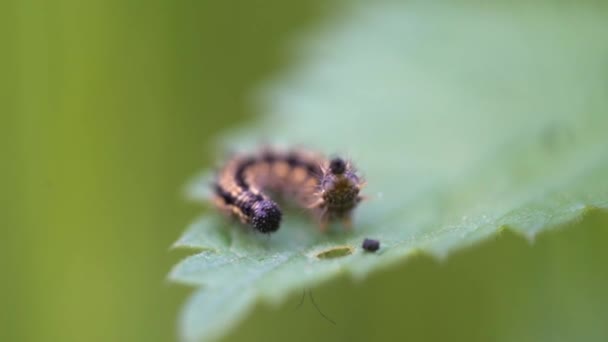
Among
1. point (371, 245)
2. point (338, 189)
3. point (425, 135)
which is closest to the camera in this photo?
point (371, 245)

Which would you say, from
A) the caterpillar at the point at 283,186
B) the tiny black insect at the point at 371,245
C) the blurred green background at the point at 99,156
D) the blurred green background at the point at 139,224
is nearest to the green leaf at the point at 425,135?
the tiny black insect at the point at 371,245

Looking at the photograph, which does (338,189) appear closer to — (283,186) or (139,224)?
(283,186)

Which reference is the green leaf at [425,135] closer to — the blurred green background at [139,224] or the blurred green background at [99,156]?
the blurred green background at [139,224]

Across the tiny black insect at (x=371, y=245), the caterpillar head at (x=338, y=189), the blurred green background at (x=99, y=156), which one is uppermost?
the blurred green background at (x=99, y=156)

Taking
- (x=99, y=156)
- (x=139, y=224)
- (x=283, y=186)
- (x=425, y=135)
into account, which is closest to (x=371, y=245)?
(x=283, y=186)

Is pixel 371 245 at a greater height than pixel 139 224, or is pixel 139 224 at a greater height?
pixel 139 224

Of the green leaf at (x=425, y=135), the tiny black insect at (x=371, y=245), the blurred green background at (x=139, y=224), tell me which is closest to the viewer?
the green leaf at (x=425, y=135)

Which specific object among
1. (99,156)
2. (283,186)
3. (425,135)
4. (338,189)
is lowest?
(338,189)
